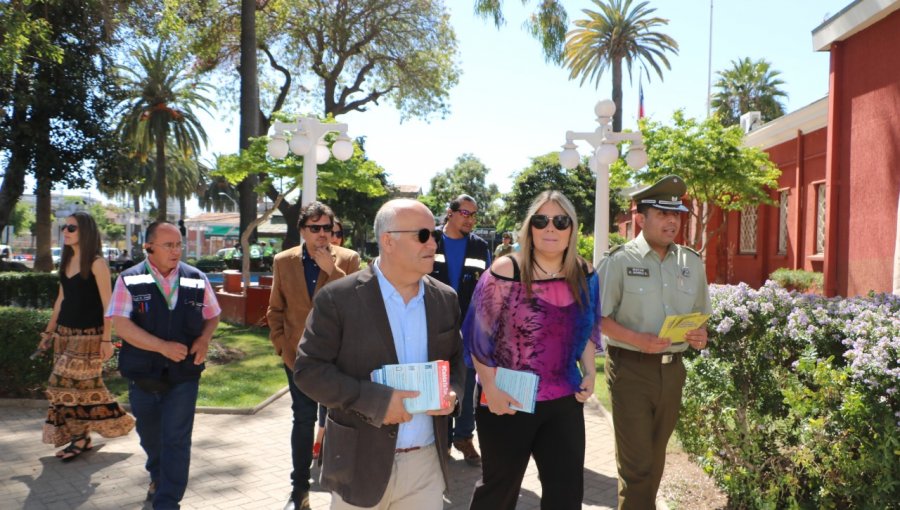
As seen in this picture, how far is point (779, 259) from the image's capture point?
754 inches

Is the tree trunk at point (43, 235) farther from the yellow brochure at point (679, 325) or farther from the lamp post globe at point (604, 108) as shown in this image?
the yellow brochure at point (679, 325)

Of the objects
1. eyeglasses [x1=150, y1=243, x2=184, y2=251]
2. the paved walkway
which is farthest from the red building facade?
eyeglasses [x1=150, y1=243, x2=184, y2=251]

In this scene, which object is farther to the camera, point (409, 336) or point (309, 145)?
point (309, 145)

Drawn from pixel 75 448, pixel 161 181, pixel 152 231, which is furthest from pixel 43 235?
pixel 152 231

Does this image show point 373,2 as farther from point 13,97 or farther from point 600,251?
point 600,251

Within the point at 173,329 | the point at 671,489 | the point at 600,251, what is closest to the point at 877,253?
the point at 600,251

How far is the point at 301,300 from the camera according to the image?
15.1 ft

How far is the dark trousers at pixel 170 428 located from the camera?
401cm

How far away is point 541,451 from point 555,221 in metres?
1.09

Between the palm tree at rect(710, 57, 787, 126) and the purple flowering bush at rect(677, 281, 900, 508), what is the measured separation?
43973 mm

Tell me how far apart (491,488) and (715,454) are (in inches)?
75.6

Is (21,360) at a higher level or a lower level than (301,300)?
lower

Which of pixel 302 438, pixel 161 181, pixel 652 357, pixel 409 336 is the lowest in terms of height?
pixel 302 438

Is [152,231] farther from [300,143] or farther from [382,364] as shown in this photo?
[300,143]
